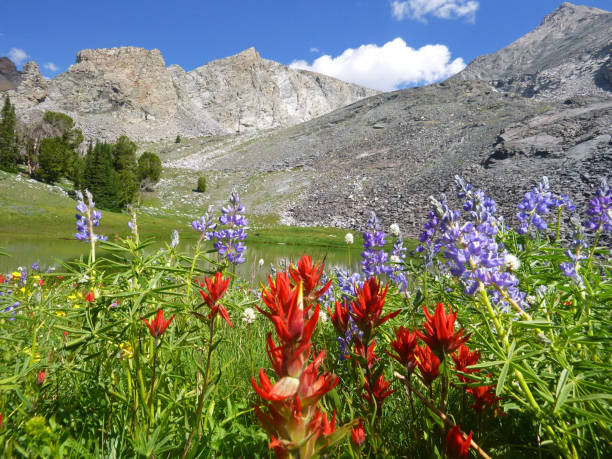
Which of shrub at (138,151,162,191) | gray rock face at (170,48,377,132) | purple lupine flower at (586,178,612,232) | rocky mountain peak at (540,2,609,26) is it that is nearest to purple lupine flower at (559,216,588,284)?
purple lupine flower at (586,178,612,232)

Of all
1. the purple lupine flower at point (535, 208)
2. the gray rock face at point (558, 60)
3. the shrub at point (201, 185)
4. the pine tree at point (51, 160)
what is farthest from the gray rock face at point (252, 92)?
the purple lupine flower at point (535, 208)

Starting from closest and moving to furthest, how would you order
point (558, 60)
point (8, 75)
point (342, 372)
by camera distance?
point (342, 372) → point (558, 60) → point (8, 75)

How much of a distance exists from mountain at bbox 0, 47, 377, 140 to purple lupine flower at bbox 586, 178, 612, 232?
9012cm

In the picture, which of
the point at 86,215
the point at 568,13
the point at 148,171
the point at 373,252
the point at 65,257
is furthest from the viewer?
the point at 568,13

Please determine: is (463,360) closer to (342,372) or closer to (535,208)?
(342,372)

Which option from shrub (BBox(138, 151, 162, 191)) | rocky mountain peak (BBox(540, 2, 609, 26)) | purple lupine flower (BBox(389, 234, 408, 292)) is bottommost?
purple lupine flower (BBox(389, 234, 408, 292))

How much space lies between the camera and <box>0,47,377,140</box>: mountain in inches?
3440

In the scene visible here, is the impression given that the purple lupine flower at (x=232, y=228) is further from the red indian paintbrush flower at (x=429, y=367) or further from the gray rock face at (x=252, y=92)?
the gray rock face at (x=252, y=92)

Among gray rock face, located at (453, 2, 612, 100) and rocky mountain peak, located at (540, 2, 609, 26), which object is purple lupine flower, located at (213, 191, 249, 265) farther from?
rocky mountain peak, located at (540, 2, 609, 26)

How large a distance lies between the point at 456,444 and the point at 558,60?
92221mm

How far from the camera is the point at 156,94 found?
96688 millimetres

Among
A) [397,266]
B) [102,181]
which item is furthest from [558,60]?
[397,266]

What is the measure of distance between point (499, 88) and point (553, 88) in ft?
56.9

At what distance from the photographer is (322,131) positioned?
62250mm
